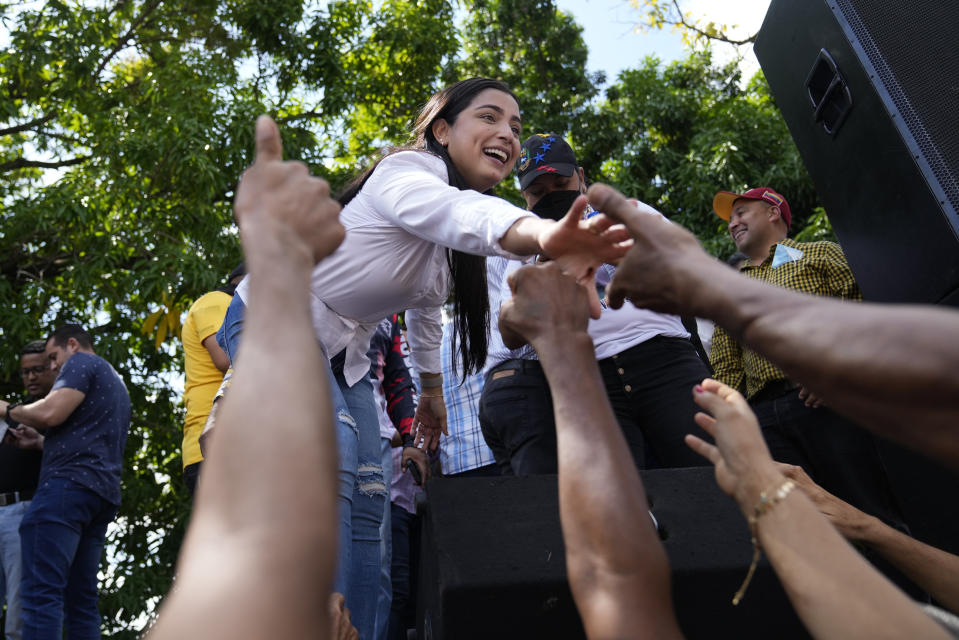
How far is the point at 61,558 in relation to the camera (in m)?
3.95

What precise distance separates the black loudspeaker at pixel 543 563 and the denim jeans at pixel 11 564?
2.92m

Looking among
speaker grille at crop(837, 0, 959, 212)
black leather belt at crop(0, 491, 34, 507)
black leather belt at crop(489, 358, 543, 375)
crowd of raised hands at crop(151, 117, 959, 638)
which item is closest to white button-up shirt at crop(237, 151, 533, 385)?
crowd of raised hands at crop(151, 117, 959, 638)

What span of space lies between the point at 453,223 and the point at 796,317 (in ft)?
3.05

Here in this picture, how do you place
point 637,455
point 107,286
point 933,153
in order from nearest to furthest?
point 933,153 → point 637,455 → point 107,286

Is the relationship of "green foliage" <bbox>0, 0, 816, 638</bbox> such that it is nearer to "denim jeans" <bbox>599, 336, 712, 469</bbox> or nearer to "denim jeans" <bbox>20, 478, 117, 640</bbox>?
"denim jeans" <bbox>20, 478, 117, 640</bbox>

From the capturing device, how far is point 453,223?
6.22 feet

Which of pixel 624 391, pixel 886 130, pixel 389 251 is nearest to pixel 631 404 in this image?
pixel 624 391

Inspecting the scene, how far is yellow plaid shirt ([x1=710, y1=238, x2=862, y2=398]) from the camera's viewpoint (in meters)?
3.67

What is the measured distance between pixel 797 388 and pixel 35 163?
8340 mm

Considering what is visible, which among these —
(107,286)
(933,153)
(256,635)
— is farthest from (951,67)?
(107,286)

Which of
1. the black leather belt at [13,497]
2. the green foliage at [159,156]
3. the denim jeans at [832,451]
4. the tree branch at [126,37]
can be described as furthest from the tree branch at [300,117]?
the denim jeans at [832,451]

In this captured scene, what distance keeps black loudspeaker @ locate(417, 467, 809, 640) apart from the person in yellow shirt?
182cm

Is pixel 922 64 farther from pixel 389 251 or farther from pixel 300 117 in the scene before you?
pixel 300 117

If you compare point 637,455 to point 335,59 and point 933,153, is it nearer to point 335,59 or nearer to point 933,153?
point 933,153
